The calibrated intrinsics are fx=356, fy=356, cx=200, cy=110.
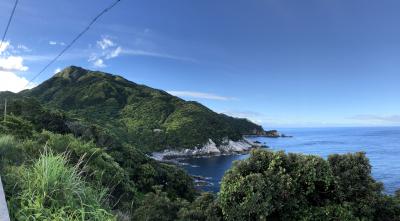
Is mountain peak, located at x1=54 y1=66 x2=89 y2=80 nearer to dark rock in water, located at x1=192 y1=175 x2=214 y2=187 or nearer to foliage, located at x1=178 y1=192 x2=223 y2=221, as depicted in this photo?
dark rock in water, located at x1=192 y1=175 x2=214 y2=187

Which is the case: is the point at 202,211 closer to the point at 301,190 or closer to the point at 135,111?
the point at 301,190

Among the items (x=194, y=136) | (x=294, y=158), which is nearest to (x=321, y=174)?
(x=294, y=158)

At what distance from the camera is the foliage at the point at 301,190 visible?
12.8m

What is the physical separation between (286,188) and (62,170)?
10534 mm

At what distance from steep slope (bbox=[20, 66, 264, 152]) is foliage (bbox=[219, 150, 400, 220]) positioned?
81422 millimetres

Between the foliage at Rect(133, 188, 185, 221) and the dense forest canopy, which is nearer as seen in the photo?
the dense forest canopy

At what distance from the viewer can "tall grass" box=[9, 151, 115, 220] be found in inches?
136

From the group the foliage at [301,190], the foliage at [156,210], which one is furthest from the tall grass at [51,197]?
the foliage at [301,190]

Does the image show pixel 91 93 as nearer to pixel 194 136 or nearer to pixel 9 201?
pixel 194 136

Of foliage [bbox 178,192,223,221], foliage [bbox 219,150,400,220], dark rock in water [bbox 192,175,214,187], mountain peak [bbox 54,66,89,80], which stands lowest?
dark rock in water [bbox 192,175,214,187]

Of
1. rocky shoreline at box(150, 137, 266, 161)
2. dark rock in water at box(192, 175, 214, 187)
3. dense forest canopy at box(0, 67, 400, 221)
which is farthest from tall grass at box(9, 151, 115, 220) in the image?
rocky shoreline at box(150, 137, 266, 161)

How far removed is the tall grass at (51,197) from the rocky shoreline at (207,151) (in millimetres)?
95276

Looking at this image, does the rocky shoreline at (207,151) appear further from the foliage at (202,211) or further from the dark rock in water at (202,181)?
the foliage at (202,211)

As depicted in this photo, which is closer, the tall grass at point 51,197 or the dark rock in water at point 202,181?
the tall grass at point 51,197
